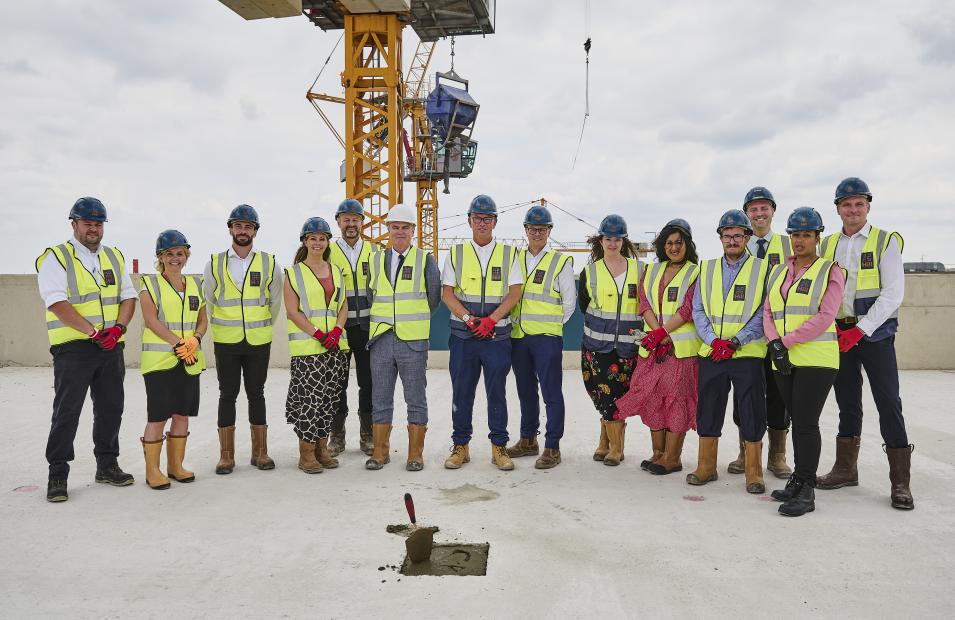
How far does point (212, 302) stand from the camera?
16.7ft

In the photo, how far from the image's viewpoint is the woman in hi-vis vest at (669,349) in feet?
16.2

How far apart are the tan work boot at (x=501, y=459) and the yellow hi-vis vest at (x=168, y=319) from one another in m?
2.27

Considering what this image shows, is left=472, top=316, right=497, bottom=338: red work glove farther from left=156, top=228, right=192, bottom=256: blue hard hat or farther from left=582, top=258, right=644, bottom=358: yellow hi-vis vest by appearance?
left=156, top=228, right=192, bottom=256: blue hard hat

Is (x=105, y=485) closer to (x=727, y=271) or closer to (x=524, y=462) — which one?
(x=524, y=462)

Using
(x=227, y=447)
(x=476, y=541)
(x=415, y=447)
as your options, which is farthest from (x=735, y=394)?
(x=227, y=447)

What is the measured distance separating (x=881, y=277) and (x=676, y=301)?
1322mm

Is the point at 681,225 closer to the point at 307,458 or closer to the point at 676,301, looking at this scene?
the point at 676,301

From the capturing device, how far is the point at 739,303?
4523 mm

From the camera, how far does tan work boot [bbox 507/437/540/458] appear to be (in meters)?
5.61

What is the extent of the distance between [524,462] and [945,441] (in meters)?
4.10

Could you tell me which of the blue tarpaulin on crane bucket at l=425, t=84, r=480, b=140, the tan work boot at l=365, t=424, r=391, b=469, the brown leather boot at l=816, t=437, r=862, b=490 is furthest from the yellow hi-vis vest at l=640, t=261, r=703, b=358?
the blue tarpaulin on crane bucket at l=425, t=84, r=480, b=140

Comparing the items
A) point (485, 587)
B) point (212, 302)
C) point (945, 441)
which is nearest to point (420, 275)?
point (212, 302)

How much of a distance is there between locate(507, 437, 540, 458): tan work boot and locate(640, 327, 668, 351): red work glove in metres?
1.33

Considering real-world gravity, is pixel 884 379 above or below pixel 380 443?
above
